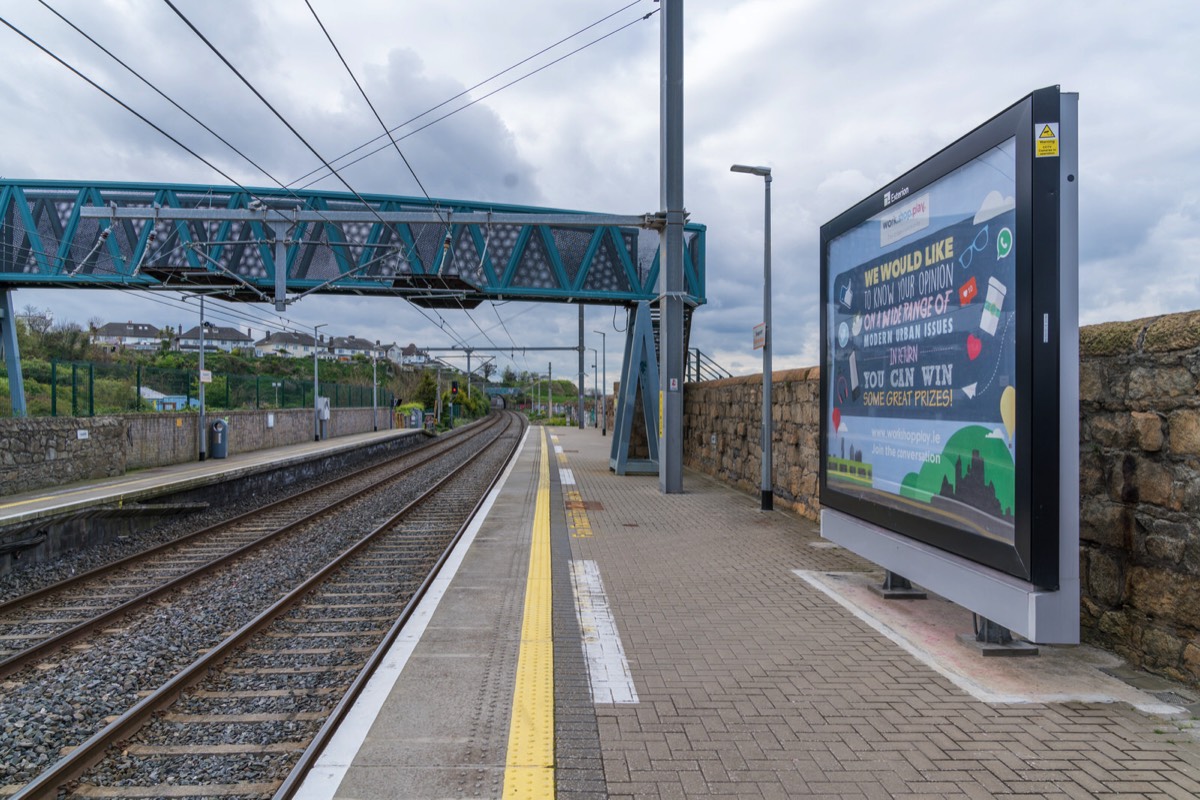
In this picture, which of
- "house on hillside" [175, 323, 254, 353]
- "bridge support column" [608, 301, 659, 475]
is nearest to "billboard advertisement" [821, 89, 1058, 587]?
"bridge support column" [608, 301, 659, 475]

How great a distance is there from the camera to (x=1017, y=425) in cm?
443

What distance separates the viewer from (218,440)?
943 inches

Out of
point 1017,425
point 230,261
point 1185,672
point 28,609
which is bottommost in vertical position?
point 28,609

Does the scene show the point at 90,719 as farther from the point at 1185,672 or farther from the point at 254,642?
the point at 1185,672

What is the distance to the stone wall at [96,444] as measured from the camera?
14.5 m

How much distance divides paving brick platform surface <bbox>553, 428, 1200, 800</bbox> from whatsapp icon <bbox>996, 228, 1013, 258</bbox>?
8.55 feet

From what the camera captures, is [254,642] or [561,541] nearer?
[254,642]

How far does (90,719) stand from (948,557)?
565 centimetres

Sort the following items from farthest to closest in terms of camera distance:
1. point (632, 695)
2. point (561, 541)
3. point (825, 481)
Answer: point (561, 541)
point (825, 481)
point (632, 695)

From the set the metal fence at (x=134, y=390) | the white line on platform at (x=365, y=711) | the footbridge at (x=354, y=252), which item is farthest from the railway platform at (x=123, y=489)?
the white line on platform at (x=365, y=711)

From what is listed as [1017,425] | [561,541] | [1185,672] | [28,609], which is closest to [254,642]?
[28,609]

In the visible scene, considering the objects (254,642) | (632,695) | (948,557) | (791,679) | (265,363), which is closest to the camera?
(632,695)

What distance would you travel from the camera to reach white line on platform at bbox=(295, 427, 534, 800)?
3355mm

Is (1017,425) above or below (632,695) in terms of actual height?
above
